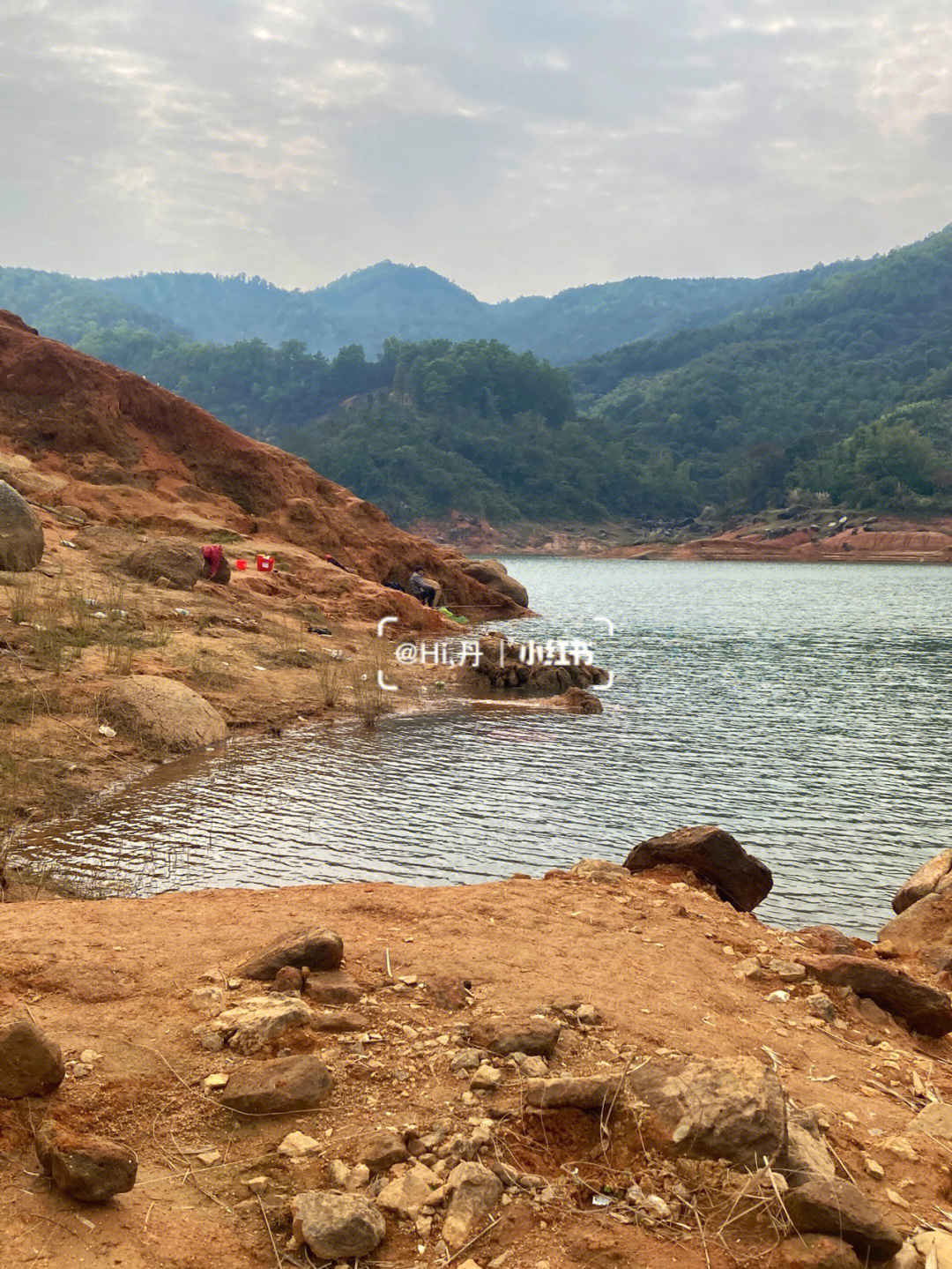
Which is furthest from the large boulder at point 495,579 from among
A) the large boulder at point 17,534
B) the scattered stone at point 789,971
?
the scattered stone at point 789,971

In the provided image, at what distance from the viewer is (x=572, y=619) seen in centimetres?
3788

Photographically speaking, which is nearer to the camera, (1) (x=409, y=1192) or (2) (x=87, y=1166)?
(2) (x=87, y=1166)

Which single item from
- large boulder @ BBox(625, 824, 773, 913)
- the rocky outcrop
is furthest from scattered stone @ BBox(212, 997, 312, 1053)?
the rocky outcrop

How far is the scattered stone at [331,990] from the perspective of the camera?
190 inches

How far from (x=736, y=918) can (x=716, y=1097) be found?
3939mm

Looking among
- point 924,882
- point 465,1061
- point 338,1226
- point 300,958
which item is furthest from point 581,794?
point 338,1226

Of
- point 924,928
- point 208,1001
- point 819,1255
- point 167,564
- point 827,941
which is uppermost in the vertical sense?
point 167,564

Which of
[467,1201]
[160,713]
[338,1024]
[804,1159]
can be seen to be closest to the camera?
[467,1201]

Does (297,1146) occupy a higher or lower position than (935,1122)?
higher

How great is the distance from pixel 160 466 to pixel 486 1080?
31576mm

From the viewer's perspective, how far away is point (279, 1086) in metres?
3.89

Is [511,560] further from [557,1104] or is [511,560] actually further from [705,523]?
[557,1104]

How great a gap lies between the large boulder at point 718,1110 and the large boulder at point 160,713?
10185mm

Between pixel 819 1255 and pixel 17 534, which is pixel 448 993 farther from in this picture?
pixel 17 534
